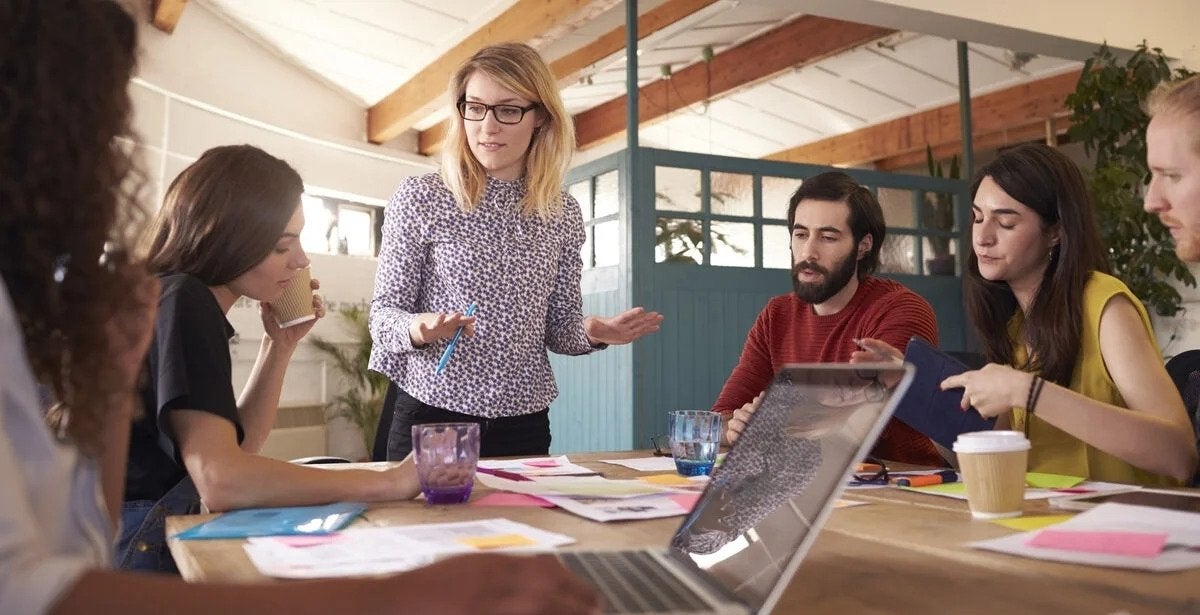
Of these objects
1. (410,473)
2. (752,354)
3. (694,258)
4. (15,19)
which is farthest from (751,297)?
(15,19)

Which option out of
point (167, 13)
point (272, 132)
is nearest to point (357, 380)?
point (272, 132)

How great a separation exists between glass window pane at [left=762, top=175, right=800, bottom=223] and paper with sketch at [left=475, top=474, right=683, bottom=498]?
11.1 ft

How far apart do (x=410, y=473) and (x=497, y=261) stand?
914 millimetres

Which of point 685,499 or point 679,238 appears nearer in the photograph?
point 685,499

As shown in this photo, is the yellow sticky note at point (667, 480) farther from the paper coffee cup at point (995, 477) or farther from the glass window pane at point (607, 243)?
the glass window pane at point (607, 243)

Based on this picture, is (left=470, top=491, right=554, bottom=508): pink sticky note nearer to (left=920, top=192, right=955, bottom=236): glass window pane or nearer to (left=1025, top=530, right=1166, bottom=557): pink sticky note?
(left=1025, top=530, right=1166, bottom=557): pink sticky note

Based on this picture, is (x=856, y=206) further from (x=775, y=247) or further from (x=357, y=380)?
(x=357, y=380)

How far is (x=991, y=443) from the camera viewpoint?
1.19m

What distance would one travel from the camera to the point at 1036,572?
87cm

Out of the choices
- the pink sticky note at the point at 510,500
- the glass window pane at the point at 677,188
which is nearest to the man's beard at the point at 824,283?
the pink sticky note at the point at 510,500

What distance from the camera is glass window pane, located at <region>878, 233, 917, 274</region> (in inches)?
205

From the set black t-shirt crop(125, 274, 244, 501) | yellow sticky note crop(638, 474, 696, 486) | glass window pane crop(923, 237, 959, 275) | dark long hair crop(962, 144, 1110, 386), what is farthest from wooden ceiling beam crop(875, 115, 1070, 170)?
black t-shirt crop(125, 274, 244, 501)

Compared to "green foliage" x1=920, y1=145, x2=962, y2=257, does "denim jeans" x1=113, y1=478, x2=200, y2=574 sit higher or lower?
lower

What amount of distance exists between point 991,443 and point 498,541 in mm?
618
